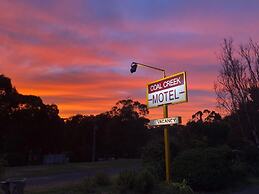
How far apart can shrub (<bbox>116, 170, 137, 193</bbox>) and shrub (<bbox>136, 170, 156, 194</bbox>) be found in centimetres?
16

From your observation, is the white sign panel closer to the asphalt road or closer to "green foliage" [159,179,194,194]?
"green foliage" [159,179,194,194]

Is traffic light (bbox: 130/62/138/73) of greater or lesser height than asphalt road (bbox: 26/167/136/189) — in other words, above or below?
above

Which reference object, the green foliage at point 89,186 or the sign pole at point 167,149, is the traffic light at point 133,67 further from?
the green foliage at point 89,186

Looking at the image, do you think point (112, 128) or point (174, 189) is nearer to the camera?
point (174, 189)

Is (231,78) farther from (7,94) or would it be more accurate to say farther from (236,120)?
(7,94)

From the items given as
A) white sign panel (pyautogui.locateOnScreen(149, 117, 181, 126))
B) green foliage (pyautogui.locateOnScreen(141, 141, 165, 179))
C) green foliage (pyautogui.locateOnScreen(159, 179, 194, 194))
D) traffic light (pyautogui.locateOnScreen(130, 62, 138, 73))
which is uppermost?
traffic light (pyautogui.locateOnScreen(130, 62, 138, 73))

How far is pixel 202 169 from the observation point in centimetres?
2194

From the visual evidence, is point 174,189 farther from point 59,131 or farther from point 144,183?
point 59,131

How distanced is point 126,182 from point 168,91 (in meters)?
4.79

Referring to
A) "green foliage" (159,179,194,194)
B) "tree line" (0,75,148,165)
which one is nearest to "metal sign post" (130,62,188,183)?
"green foliage" (159,179,194,194)

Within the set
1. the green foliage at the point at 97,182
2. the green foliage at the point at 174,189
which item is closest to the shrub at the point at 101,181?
the green foliage at the point at 97,182

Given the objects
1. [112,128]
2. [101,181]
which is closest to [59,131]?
[112,128]

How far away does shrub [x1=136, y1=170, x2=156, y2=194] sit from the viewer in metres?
18.0

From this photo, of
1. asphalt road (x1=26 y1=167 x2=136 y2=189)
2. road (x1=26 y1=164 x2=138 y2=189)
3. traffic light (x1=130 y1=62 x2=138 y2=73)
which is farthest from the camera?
asphalt road (x1=26 y1=167 x2=136 y2=189)
